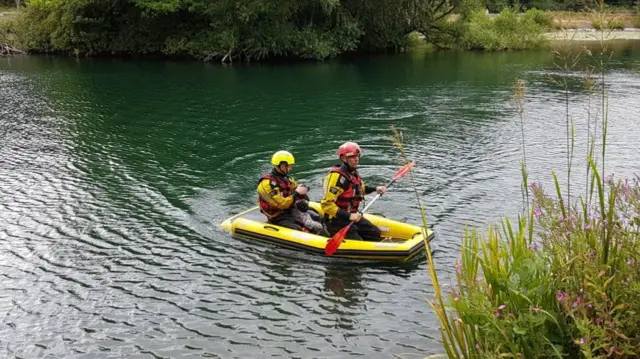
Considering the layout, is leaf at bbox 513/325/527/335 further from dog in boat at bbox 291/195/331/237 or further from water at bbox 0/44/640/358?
dog in boat at bbox 291/195/331/237

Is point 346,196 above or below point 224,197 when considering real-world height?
above

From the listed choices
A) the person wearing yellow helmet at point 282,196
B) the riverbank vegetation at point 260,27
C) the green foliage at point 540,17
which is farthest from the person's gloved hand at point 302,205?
the green foliage at point 540,17

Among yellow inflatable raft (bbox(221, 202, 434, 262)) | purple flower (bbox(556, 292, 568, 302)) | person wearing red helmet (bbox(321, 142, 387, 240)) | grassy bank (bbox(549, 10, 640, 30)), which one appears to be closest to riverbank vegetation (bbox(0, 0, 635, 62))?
grassy bank (bbox(549, 10, 640, 30))

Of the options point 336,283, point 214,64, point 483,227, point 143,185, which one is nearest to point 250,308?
point 336,283

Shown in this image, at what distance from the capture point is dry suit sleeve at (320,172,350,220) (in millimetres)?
9758

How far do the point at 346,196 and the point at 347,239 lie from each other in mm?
714

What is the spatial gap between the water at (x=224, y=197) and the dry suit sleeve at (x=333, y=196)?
2.62 ft

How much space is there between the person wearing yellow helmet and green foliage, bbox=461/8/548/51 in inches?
1443

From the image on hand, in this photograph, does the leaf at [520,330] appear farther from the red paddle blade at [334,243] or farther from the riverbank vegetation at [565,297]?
the red paddle blade at [334,243]

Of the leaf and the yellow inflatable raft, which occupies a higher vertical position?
the leaf

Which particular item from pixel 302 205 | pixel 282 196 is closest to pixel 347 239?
pixel 302 205

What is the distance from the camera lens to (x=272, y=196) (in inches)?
408

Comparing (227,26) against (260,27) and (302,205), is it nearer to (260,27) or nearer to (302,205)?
(260,27)

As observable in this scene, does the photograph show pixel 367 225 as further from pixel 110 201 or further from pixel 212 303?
pixel 110 201
